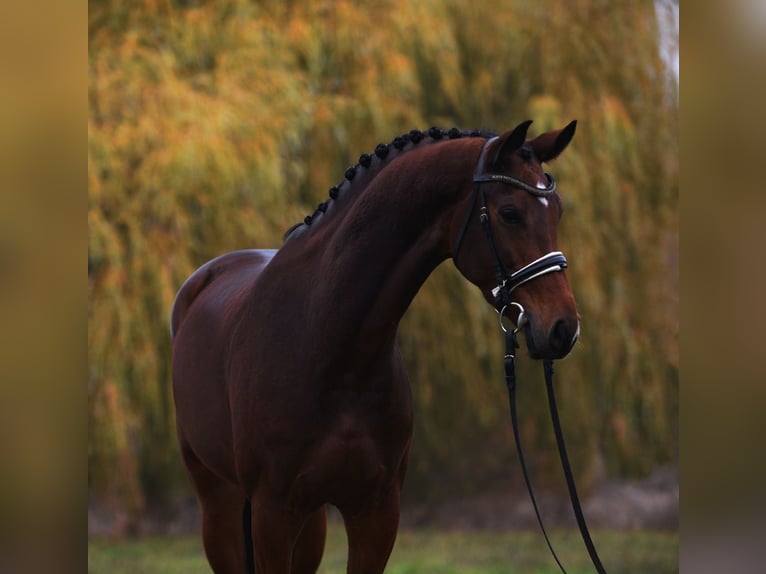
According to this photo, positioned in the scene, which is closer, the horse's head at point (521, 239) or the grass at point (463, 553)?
the horse's head at point (521, 239)

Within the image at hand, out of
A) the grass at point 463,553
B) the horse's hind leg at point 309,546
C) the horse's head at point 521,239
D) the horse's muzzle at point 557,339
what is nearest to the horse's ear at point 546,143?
the horse's head at point 521,239

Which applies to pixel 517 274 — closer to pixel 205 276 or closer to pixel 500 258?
pixel 500 258

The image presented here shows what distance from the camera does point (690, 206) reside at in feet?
8.25

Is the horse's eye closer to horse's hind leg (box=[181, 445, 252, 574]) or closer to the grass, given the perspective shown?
horse's hind leg (box=[181, 445, 252, 574])

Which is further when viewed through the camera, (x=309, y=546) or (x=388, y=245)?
(x=309, y=546)

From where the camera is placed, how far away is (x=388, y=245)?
114 inches

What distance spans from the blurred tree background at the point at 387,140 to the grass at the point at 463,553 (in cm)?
39

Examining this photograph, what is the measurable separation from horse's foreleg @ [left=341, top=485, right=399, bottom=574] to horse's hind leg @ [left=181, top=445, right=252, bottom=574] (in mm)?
914

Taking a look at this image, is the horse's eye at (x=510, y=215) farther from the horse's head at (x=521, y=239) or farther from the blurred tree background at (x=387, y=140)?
the blurred tree background at (x=387, y=140)

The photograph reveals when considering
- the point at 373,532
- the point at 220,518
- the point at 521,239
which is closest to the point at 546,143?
the point at 521,239

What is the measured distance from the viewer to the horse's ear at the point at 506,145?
8.66 ft

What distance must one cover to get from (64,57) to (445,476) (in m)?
6.70

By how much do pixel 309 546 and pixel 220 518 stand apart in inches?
19.2

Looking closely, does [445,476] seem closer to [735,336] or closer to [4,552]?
[735,336]
